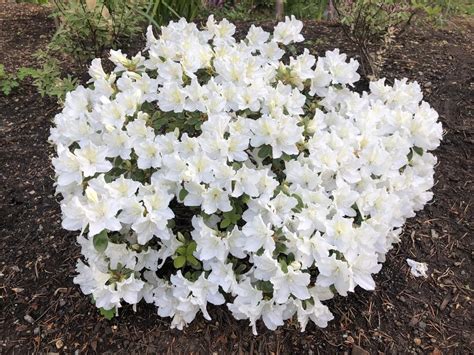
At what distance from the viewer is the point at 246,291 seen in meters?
1.60

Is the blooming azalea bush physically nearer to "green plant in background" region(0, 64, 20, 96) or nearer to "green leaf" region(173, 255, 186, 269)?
"green leaf" region(173, 255, 186, 269)

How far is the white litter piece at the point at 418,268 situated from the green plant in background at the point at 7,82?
2.44 meters

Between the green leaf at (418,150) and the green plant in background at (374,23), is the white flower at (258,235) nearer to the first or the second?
the green leaf at (418,150)

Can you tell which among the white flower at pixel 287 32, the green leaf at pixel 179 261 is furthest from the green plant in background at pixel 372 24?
the green leaf at pixel 179 261

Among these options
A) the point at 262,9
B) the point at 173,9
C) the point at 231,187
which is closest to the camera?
the point at 231,187

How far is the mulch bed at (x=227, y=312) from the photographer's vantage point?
1.87 m

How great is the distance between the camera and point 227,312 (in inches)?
74.7

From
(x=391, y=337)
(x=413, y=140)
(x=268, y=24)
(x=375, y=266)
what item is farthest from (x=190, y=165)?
(x=268, y=24)

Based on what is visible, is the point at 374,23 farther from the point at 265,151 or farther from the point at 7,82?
the point at 7,82

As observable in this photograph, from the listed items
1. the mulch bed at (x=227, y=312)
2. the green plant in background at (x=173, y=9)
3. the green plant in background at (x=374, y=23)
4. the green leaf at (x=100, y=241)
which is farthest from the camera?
the green plant in background at (x=173, y=9)

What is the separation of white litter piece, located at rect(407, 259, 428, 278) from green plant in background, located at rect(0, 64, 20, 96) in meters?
2.44

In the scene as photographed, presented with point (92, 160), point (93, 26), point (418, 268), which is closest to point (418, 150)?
point (418, 268)

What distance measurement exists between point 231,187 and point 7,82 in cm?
221

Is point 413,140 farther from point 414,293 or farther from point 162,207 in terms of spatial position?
point 162,207
